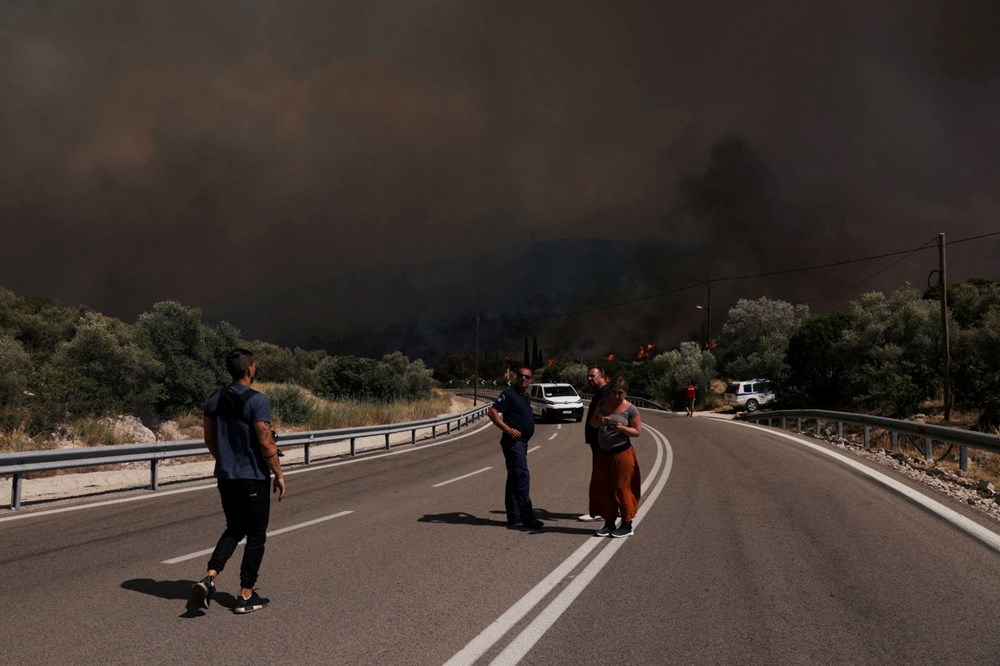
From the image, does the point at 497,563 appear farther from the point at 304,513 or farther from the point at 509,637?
the point at 304,513

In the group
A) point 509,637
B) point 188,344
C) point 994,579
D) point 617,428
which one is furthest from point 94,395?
point 994,579

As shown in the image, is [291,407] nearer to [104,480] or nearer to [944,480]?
[104,480]

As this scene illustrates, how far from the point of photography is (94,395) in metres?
18.9

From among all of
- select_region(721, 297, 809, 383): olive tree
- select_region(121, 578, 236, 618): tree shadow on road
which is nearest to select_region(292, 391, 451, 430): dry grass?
select_region(121, 578, 236, 618): tree shadow on road

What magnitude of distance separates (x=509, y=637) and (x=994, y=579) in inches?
164

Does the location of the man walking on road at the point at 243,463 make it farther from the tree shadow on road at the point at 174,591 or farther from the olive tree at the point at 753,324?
the olive tree at the point at 753,324

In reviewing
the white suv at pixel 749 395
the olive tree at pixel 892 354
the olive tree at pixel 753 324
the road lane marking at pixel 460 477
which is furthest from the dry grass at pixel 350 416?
the olive tree at pixel 753 324

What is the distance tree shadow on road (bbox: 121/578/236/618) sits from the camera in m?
4.98

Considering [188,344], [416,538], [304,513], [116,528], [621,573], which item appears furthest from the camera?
[188,344]

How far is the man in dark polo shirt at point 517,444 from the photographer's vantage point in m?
7.98

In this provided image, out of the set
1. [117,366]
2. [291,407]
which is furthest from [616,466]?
[291,407]

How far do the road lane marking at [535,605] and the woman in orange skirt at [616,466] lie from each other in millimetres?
376

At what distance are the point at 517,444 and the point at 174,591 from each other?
397 centimetres

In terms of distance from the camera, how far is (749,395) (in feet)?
143
